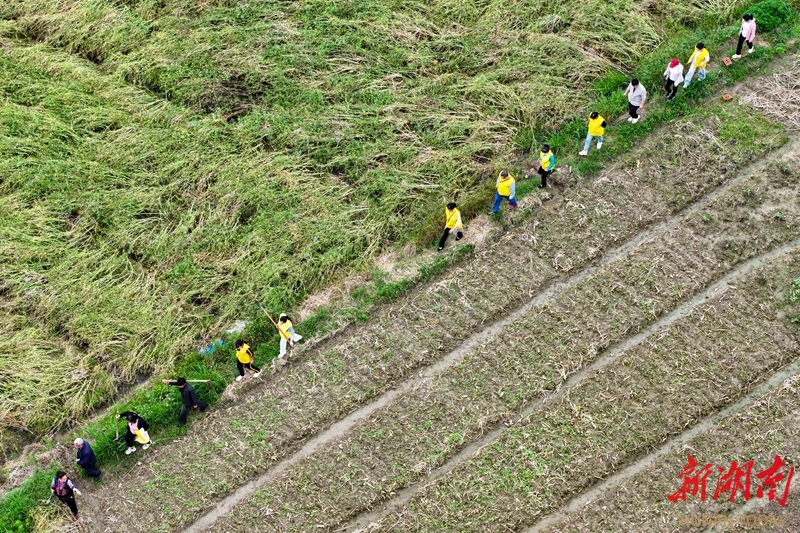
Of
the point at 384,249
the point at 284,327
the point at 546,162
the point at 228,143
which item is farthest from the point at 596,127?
the point at 228,143

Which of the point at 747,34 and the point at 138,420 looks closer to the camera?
the point at 138,420

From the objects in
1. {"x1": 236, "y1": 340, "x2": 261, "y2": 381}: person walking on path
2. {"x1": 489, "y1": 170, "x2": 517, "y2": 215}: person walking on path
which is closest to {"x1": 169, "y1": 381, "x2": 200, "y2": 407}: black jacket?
{"x1": 236, "y1": 340, "x2": 261, "y2": 381}: person walking on path

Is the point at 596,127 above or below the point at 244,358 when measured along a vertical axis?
above

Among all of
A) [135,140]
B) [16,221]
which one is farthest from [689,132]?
[16,221]

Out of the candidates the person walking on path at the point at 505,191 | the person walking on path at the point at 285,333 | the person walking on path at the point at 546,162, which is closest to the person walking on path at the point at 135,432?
the person walking on path at the point at 285,333

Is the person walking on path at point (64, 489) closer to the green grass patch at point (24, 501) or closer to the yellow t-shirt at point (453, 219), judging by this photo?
the green grass patch at point (24, 501)

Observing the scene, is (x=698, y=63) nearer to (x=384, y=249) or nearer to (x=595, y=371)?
(x=595, y=371)
